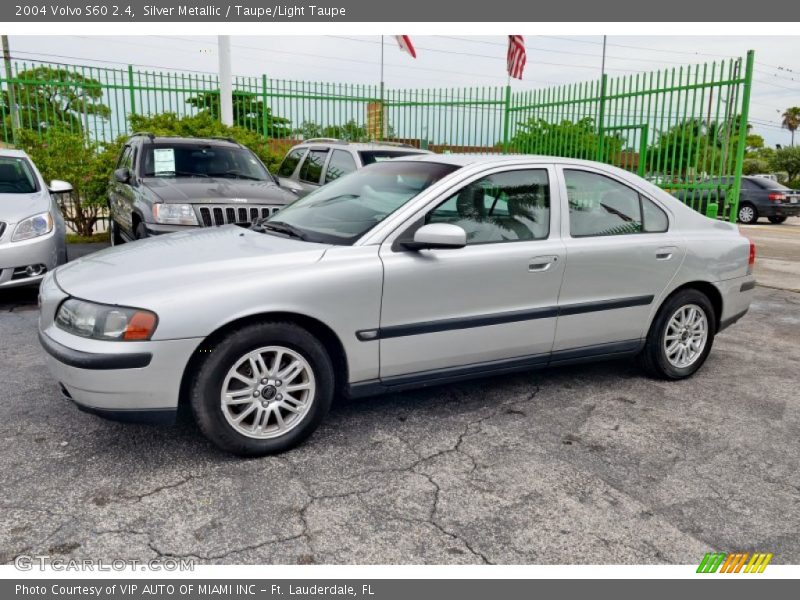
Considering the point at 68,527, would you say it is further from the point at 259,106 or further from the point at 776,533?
the point at 259,106

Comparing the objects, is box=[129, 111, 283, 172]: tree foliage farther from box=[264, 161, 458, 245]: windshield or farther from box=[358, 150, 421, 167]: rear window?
box=[264, 161, 458, 245]: windshield

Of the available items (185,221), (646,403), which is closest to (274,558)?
(646,403)

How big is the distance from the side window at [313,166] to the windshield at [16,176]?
348 centimetres

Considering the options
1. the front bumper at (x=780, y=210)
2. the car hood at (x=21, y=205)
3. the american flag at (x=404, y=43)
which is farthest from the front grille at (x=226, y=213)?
the front bumper at (x=780, y=210)

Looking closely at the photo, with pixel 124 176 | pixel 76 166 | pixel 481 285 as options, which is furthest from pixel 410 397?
pixel 76 166

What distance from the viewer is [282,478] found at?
3.31 metres

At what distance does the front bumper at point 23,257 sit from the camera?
646 cm

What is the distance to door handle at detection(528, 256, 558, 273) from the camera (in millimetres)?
4113

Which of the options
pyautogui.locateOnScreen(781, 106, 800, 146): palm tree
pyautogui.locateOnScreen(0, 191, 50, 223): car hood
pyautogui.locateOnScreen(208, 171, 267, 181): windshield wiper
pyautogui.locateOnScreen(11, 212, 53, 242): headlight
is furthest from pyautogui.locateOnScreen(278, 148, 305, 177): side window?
pyautogui.locateOnScreen(781, 106, 800, 146): palm tree

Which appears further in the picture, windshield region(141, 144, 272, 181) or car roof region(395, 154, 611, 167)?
windshield region(141, 144, 272, 181)

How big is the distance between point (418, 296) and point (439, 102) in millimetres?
12284

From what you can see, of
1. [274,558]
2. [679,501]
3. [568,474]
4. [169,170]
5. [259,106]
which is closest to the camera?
[274,558]

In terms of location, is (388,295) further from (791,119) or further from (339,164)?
(791,119)

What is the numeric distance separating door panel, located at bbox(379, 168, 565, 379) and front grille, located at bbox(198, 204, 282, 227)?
11.2 ft
